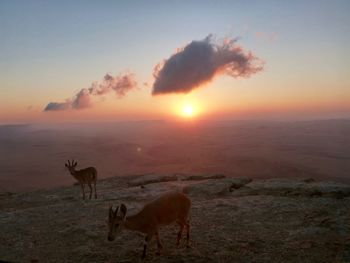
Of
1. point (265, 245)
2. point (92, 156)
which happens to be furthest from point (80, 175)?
point (92, 156)

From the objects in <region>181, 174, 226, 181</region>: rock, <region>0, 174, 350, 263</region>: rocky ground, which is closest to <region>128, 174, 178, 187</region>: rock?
<region>181, 174, 226, 181</region>: rock

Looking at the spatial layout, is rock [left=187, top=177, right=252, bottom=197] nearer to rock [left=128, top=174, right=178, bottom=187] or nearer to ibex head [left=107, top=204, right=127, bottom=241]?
rock [left=128, top=174, right=178, bottom=187]

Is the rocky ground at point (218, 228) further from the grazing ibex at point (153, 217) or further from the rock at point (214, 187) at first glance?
the grazing ibex at point (153, 217)

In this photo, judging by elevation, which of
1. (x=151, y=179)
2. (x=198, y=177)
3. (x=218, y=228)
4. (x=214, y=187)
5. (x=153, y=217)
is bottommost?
(x=198, y=177)

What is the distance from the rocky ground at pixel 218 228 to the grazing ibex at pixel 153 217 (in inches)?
45.9

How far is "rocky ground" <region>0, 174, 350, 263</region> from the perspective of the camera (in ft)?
45.8

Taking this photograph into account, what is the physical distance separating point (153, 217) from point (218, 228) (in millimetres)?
4664

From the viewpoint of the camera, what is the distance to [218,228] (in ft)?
55.5

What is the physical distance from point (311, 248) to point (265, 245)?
68.9 inches

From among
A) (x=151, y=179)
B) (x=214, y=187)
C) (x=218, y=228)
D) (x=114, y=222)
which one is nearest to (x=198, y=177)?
(x=151, y=179)

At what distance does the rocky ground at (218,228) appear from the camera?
45.8 ft

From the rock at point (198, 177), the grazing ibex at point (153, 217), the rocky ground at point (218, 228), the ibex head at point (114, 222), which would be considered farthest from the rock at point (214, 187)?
the ibex head at point (114, 222)

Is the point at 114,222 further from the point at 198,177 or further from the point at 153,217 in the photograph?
the point at 198,177

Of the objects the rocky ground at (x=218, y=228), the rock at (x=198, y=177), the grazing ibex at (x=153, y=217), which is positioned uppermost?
the grazing ibex at (x=153, y=217)
